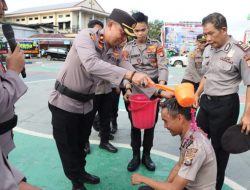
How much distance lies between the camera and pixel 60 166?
139 inches

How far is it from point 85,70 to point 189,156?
3.97 feet

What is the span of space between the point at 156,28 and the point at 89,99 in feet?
138

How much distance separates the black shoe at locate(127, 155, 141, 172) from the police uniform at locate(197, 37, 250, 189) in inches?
42.7

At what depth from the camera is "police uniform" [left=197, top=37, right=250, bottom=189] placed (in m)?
2.53

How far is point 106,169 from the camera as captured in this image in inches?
137

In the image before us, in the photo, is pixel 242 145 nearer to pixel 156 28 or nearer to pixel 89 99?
pixel 89 99

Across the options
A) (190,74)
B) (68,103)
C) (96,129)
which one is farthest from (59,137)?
(190,74)

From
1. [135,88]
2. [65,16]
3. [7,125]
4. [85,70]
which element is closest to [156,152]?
[135,88]

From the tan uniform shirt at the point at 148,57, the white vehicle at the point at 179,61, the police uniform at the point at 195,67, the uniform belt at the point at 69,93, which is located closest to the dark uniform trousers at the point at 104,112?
the tan uniform shirt at the point at 148,57

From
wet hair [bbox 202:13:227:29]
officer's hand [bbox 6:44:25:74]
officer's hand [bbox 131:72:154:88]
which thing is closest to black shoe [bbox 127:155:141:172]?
officer's hand [bbox 131:72:154:88]

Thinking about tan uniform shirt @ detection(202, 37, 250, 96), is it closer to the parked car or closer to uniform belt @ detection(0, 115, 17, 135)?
uniform belt @ detection(0, 115, 17, 135)

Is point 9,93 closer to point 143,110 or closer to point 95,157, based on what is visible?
point 143,110

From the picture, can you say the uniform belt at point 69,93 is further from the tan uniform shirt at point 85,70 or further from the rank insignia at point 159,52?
the rank insignia at point 159,52

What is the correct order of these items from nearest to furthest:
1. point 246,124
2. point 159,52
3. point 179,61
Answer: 1. point 246,124
2. point 159,52
3. point 179,61
